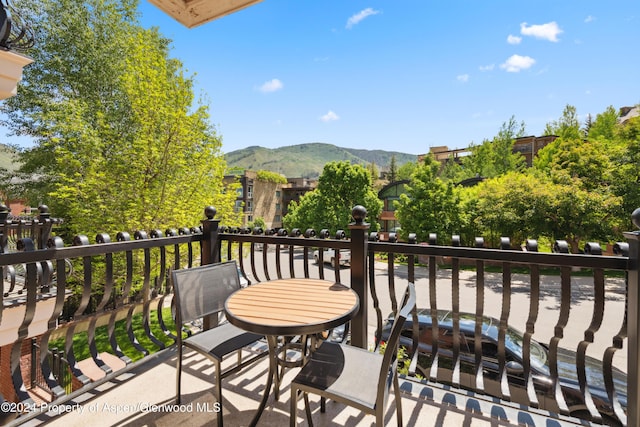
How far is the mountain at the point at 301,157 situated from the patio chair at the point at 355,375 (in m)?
112

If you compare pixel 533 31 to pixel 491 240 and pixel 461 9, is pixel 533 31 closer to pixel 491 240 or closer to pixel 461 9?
pixel 491 240

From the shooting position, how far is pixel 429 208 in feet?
56.5

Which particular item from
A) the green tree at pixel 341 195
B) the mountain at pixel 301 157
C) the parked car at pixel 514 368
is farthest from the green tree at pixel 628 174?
the mountain at pixel 301 157

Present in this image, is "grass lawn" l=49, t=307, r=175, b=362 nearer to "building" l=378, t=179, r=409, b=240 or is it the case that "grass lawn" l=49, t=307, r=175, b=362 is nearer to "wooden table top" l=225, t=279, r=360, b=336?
"wooden table top" l=225, t=279, r=360, b=336

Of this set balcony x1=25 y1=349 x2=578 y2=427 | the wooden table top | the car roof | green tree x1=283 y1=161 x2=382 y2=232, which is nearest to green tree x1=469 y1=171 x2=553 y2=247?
green tree x1=283 y1=161 x2=382 y2=232

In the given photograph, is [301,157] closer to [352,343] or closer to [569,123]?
[569,123]

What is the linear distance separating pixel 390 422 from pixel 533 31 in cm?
3891

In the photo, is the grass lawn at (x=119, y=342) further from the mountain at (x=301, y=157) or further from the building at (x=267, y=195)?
the mountain at (x=301, y=157)

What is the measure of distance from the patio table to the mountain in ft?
366

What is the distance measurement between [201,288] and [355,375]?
1.17 m

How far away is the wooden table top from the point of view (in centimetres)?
134

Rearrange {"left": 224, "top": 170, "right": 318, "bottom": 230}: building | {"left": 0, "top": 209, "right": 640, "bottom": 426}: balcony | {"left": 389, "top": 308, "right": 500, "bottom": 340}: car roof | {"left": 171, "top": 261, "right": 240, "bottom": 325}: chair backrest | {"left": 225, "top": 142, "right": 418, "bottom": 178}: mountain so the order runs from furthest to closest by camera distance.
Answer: {"left": 225, "top": 142, "right": 418, "bottom": 178}: mountain < {"left": 224, "top": 170, "right": 318, "bottom": 230}: building < {"left": 389, "top": 308, "right": 500, "bottom": 340}: car roof < {"left": 171, "top": 261, "right": 240, "bottom": 325}: chair backrest < {"left": 0, "top": 209, "right": 640, "bottom": 426}: balcony

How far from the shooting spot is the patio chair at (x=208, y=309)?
1677 millimetres

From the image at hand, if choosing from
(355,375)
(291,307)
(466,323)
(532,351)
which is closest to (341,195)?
(466,323)
